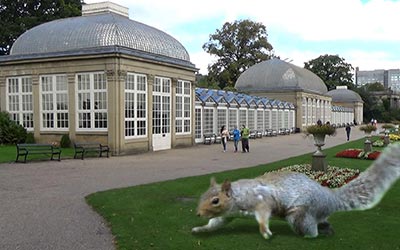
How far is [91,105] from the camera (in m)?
25.9

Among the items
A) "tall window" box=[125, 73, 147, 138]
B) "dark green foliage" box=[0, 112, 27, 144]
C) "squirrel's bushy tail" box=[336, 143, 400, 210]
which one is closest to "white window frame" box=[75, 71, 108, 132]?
"tall window" box=[125, 73, 147, 138]

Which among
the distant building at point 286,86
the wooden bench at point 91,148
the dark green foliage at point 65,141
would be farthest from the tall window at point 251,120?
the wooden bench at point 91,148

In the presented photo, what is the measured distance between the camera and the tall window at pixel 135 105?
85.0 ft

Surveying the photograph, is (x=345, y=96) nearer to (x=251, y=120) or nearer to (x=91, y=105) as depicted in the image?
(x=251, y=120)

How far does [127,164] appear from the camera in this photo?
20609 millimetres

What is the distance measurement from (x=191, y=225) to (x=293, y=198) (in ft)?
11.4

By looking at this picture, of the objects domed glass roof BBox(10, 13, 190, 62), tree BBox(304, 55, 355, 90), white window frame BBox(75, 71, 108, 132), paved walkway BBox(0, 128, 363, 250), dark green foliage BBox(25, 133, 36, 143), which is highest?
tree BBox(304, 55, 355, 90)

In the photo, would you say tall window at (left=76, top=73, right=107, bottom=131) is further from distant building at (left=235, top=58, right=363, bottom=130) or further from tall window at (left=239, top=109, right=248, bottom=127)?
distant building at (left=235, top=58, right=363, bottom=130)

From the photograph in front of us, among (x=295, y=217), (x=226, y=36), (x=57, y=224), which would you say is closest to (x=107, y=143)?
(x=57, y=224)

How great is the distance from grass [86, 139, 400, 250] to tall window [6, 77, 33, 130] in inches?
681

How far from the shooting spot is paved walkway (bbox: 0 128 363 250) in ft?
27.4

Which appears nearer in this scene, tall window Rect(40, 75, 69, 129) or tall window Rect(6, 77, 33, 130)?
tall window Rect(40, 75, 69, 129)

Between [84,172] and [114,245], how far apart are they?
33.4 ft

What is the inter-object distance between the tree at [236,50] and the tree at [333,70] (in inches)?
1220
